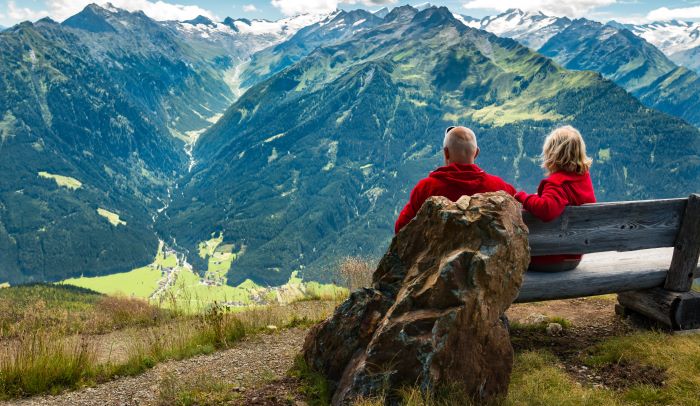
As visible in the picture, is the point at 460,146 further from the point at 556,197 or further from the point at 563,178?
the point at 563,178

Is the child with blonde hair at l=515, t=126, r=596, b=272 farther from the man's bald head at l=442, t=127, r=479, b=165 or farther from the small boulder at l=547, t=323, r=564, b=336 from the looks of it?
the small boulder at l=547, t=323, r=564, b=336

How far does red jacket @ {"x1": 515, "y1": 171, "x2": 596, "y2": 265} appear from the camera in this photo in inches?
263

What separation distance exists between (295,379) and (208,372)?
159cm

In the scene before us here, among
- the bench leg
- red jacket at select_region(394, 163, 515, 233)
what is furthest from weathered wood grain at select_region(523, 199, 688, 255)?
the bench leg

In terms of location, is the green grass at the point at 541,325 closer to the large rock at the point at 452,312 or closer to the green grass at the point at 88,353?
the large rock at the point at 452,312

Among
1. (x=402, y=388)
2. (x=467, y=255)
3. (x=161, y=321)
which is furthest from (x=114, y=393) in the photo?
(x=161, y=321)

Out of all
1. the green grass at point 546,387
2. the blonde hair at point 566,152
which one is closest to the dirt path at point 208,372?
the green grass at point 546,387

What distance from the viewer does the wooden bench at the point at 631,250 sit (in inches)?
280

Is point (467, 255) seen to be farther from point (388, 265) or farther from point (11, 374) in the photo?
point (11, 374)

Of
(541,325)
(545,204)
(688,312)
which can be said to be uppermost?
(545,204)

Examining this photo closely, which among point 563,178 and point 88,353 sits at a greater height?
point 563,178

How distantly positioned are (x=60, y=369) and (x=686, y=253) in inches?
410

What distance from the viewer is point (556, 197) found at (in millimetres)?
6836

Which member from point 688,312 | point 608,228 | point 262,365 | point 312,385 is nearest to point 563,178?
point 608,228
